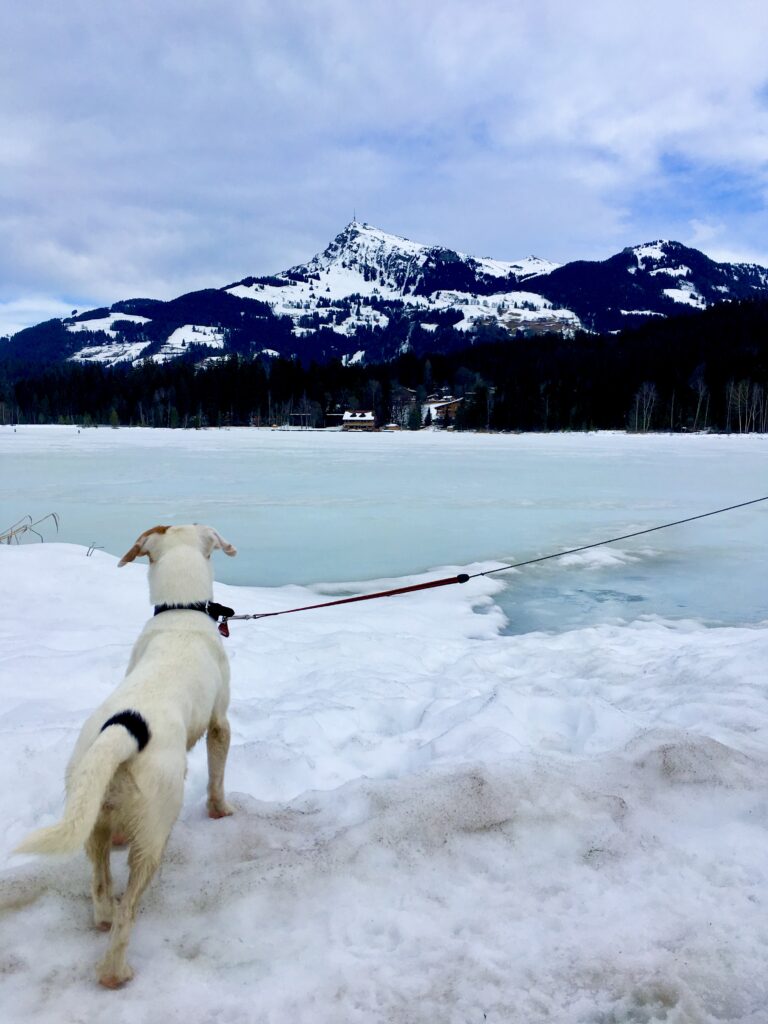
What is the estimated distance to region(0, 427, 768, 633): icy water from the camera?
9258 millimetres

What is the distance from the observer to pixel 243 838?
2.90 meters

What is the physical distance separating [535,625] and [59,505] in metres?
15.7

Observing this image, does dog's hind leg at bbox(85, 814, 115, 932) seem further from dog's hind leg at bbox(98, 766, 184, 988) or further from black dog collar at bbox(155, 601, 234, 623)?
black dog collar at bbox(155, 601, 234, 623)

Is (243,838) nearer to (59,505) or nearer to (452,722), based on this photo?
(452,722)

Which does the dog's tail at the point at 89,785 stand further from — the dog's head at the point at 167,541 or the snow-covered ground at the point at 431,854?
the dog's head at the point at 167,541

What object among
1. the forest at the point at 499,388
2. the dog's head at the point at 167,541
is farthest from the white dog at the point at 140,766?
the forest at the point at 499,388

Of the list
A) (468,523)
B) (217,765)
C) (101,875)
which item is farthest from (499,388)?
(101,875)

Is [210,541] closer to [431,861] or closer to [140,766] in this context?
[140,766]

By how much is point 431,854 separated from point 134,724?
145 cm

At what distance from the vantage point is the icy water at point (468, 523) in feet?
30.4

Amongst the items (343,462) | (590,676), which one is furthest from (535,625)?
(343,462)

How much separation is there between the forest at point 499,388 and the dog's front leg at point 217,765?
317ft

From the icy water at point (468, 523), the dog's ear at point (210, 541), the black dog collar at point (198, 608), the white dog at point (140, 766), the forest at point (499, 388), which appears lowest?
the icy water at point (468, 523)

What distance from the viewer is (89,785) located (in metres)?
2.05
